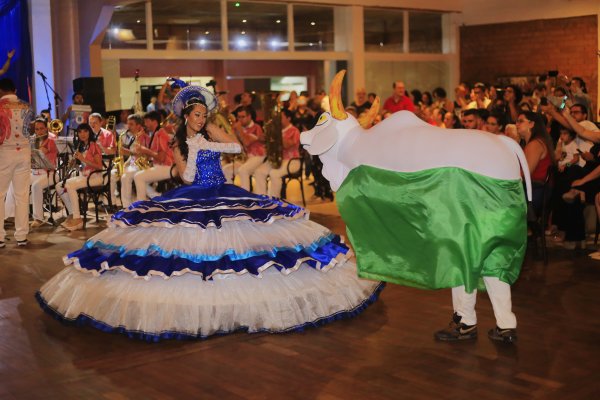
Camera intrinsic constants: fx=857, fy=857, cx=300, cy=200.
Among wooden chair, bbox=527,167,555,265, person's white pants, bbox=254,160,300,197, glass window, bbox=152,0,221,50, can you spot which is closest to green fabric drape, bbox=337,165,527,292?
wooden chair, bbox=527,167,555,265

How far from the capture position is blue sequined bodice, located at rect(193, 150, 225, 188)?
6.40m

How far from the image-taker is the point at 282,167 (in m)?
11.5

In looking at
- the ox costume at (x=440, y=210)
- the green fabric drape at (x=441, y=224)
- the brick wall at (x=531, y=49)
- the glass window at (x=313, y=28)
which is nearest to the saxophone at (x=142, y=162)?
the ox costume at (x=440, y=210)

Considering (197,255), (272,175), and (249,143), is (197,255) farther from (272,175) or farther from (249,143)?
(249,143)

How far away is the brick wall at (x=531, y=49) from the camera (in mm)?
17547

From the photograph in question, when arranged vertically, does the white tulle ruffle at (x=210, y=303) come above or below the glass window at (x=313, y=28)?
below

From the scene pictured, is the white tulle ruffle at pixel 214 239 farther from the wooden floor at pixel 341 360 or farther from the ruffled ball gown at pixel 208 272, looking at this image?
the wooden floor at pixel 341 360

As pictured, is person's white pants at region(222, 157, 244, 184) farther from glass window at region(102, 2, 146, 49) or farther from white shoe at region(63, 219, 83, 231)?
glass window at region(102, 2, 146, 49)

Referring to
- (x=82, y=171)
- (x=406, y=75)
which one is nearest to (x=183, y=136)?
(x=82, y=171)

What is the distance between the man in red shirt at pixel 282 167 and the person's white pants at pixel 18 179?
3166 mm

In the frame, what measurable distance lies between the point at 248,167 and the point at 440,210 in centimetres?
703

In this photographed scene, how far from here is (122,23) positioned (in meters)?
16.2

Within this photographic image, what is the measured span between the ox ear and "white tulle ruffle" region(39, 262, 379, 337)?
898 millimetres

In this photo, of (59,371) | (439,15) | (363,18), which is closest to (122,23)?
(363,18)
